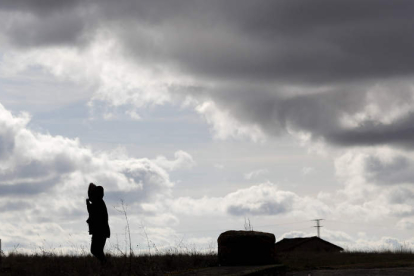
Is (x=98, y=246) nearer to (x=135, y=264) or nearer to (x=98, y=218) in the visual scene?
(x=98, y=218)

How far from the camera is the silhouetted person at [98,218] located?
13.9 metres

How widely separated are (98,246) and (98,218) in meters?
0.71

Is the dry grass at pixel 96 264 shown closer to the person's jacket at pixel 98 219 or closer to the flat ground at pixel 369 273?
the person's jacket at pixel 98 219

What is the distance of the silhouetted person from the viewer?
1391 cm

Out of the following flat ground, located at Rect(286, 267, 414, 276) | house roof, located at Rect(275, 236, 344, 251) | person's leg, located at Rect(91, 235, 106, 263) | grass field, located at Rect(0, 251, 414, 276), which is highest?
house roof, located at Rect(275, 236, 344, 251)

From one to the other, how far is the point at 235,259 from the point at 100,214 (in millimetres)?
4626

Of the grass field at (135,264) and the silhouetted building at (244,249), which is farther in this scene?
the grass field at (135,264)

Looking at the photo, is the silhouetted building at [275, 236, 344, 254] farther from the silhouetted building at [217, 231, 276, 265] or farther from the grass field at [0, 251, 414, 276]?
the silhouetted building at [217, 231, 276, 265]

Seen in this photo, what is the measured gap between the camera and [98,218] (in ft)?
46.1

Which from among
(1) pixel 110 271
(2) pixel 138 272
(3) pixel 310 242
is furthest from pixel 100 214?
(3) pixel 310 242

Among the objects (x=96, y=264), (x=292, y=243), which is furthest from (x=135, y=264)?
(x=292, y=243)

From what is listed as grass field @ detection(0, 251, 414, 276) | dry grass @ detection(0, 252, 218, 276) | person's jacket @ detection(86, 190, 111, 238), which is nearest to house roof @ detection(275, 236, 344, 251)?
grass field @ detection(0, 251, 414, 276)

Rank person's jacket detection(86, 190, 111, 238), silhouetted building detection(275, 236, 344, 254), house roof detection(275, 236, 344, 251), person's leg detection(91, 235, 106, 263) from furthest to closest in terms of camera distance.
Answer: house roof detection(275, 236, 344, 251)
silhouetted building detection(275, 236, 344, 254)
person's jacket detection(86, 190, 111, 238)
person's leg detection(91, 235, 106, 263)

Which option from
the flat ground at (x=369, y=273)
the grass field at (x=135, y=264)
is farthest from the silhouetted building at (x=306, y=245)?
the flat ground at (x=369, y=273)
